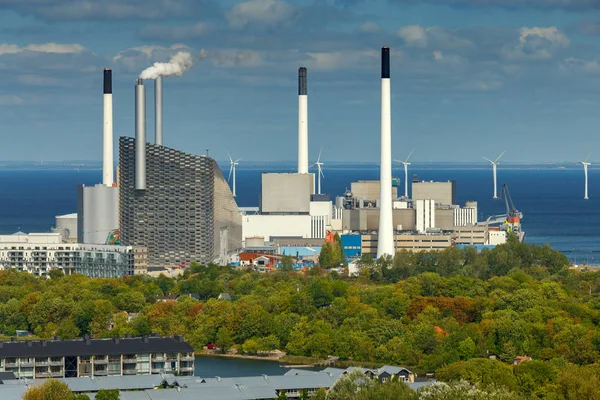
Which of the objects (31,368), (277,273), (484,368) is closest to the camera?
(484,368)

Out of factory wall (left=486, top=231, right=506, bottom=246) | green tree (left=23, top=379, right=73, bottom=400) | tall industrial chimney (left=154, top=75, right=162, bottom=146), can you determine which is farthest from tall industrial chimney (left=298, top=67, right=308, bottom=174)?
green tree (left=23, top=379, right=73, bottom=400)

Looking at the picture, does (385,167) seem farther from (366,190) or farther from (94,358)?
(94,358)

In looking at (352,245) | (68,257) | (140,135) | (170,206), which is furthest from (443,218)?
(68,257)

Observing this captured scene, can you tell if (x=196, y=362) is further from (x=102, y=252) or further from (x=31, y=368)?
(x=102, y=252)

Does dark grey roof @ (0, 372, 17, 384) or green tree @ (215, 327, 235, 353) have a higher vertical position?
green tree @ (215, 327, 235, 353)

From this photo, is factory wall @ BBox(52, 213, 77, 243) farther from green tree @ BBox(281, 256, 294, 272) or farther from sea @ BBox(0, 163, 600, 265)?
green tree @ BBox(281, 256, 294, 272)

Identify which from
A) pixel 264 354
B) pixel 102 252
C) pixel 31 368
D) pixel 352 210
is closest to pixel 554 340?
pixel 264 354
